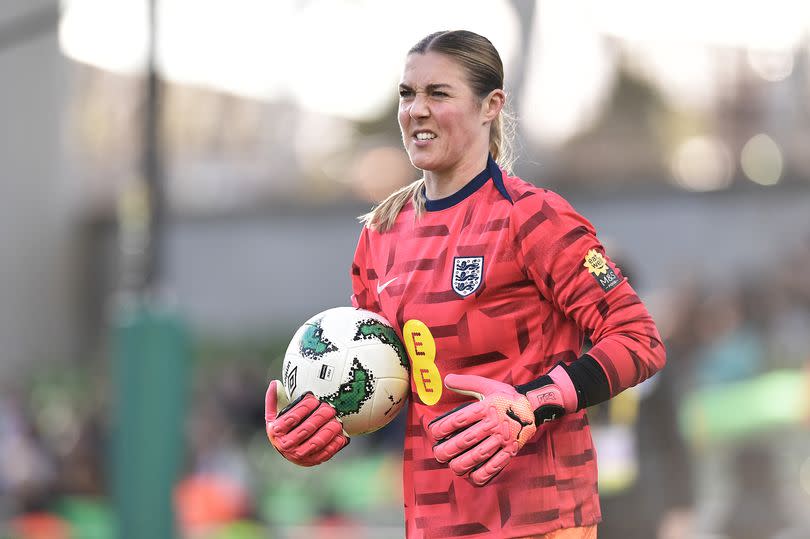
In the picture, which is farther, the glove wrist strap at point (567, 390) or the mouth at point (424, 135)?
the mouth at point (424, 135)

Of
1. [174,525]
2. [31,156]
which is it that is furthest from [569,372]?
[31,156]

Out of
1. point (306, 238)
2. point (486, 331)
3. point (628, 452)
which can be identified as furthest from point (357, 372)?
point (306, 238)

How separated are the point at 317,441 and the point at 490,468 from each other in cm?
55

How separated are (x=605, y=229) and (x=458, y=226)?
51.3 feet

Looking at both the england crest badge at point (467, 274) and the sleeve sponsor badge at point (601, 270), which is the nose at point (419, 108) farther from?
the sleeve sponsor badge at point (601, 270)

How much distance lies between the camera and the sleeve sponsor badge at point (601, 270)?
343cm

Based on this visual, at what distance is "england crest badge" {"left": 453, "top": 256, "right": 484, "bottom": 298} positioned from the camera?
352 cm

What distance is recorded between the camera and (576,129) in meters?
19.5

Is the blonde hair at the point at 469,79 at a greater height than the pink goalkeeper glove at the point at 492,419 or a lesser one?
greater

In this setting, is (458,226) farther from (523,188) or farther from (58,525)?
(58,525)

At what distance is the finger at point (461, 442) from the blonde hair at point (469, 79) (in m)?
0.72

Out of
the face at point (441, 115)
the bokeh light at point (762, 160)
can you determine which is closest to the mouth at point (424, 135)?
the face at point (441, 115)

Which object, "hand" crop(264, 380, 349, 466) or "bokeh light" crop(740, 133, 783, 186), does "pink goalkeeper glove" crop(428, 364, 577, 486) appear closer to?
"hand" crop(264, 380, 349, 466)

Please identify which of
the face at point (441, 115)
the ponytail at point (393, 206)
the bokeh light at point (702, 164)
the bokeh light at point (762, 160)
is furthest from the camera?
A: the bokeh light at point (702, 164)
